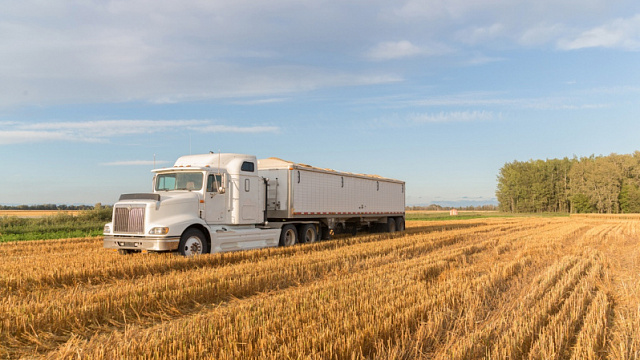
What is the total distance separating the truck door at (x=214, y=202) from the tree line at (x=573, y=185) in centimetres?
8422

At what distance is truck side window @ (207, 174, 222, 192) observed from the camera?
47.9 feet

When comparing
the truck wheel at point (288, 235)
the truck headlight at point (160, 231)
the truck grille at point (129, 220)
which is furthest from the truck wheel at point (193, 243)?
the truck wheel at point (288, 235)

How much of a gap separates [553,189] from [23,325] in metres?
108

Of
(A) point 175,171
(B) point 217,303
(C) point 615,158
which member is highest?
(C) point 615,158

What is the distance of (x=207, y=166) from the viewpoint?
1486 cm

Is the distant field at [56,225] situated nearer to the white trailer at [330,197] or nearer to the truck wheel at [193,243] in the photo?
the white trailer at [330,197]

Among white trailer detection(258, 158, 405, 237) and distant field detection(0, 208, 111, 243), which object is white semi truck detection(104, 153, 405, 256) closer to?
white trailer detection(258, 158, 405, 237)

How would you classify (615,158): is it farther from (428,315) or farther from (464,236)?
(428,315)

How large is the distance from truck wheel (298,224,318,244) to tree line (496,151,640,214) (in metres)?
79.0

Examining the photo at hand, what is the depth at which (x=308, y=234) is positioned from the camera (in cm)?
1919

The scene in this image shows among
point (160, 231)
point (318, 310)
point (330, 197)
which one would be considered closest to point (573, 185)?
point (330, 197)

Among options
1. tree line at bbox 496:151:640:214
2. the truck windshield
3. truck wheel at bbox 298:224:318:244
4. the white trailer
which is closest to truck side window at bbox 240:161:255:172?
the white trailer

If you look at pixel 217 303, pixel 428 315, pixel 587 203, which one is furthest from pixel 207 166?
pixel 587 203

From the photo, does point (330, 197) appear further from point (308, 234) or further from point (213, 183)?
point (213, 183)
